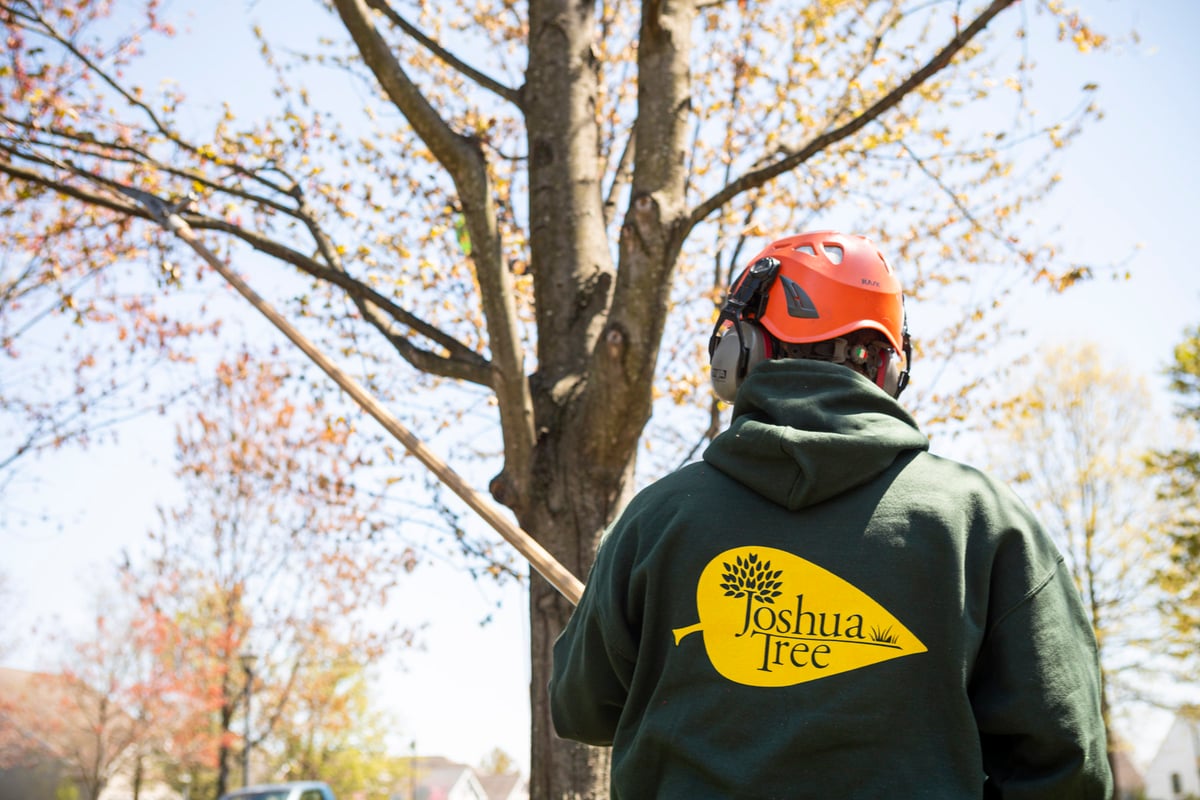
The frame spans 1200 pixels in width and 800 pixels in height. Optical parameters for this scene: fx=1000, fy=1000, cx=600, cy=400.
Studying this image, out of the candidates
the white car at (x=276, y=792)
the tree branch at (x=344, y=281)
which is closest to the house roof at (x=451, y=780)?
the white car at (x=276, y=792)

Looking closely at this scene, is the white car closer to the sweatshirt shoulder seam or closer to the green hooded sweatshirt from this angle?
the green hooded sweatshirt

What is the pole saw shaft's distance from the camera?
2617 mm

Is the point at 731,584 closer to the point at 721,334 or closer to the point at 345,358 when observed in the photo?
the point at 721,334

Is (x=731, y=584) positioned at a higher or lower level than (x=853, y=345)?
lower

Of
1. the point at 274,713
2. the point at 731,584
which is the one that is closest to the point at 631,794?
the point at 731,584

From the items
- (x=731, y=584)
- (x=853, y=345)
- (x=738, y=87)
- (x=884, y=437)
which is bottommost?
(x=731, y=584)

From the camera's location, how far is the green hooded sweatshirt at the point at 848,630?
155cm

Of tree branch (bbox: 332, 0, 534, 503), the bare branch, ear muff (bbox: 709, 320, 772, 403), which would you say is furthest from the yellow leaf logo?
the bare branch

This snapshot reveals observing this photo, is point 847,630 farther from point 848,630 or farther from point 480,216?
point 480,216

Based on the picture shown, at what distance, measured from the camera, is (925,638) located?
1.59 meters

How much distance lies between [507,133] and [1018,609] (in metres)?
9.15

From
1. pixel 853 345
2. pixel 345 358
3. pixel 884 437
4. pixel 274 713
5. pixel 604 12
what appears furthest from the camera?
pixel 274 713

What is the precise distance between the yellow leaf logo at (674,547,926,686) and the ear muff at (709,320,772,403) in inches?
18.2

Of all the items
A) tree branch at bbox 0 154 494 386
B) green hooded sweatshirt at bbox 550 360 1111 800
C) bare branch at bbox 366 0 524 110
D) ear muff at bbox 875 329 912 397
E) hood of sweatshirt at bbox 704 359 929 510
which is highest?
bare branch at bbox 366 0 524 110
